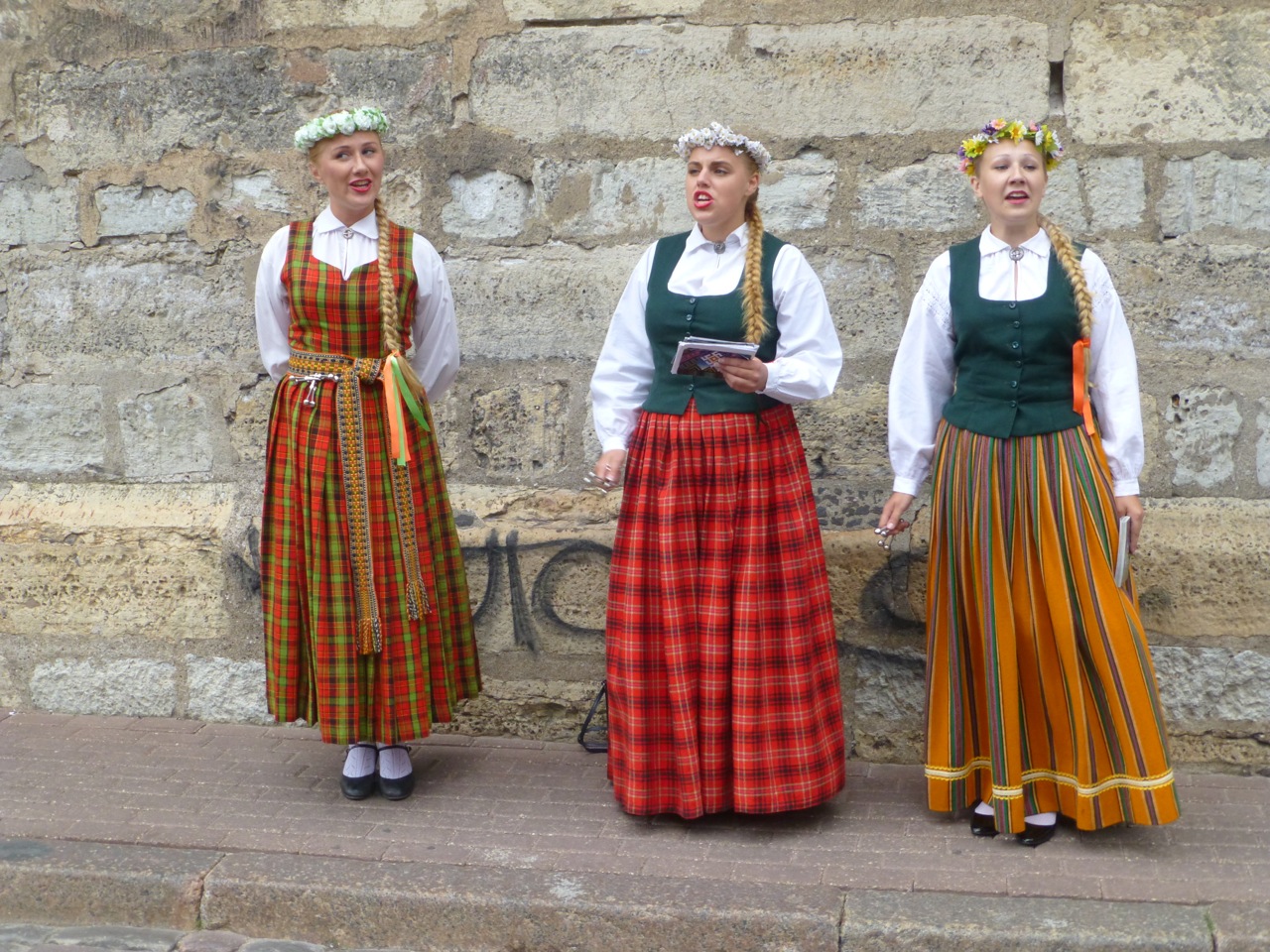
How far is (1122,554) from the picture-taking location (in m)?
3.50

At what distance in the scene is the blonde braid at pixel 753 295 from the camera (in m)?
3.60

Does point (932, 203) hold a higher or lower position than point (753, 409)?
higher

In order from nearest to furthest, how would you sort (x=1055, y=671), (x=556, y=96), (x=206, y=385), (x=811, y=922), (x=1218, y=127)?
(x=811, y=922) → (x=1055, y=671) → (x=1218, y=127) → (x=556, y=96) → (x=206, y=385)

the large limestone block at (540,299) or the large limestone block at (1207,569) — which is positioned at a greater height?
the large limestone block at (540,299)

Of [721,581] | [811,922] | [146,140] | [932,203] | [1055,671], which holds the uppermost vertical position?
[146,140]

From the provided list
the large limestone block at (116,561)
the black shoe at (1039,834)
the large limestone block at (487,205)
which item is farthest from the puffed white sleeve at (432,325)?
the black shoe at (1039,834)

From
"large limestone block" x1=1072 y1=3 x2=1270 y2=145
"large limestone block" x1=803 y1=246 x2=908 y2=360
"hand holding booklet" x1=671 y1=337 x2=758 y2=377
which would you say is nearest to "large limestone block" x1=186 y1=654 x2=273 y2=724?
"hand holding booklet" x1=671 y1=337 x2=758 y2=377

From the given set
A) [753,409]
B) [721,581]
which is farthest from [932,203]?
[721,581]

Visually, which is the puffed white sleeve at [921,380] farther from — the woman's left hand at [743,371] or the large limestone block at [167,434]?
the large limestone block at [167,434]

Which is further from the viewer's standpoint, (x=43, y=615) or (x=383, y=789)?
(x=43, y=615)

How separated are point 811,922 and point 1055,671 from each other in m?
0.90

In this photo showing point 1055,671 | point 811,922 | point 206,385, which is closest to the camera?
point 811,922

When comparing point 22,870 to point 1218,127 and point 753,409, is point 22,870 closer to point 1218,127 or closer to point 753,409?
point 753,409

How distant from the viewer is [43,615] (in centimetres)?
483
